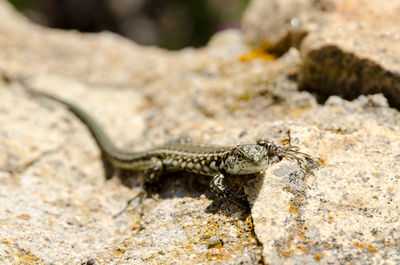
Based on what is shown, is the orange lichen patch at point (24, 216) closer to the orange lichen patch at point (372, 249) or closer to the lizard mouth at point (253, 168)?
the lizard mouth at point (253, 168)

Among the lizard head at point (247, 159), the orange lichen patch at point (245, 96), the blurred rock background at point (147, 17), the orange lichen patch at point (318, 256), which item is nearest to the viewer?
the orange lichen patch at point (318, 256)

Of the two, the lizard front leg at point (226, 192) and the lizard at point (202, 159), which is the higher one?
the lizard at point (202, 159)

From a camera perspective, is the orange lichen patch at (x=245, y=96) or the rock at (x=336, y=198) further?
the orange lichen patch at (x=245, y=96)

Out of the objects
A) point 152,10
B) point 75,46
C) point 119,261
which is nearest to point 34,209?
point 119,261

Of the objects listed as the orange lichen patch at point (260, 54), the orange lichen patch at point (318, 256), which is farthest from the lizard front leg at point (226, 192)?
the orange lichen patch at point (260, 54)

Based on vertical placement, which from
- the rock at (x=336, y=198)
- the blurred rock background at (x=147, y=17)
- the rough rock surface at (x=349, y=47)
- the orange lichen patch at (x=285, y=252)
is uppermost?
the blurred rock background at (x=147, y=17)

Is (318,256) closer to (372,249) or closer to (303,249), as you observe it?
(303,249)

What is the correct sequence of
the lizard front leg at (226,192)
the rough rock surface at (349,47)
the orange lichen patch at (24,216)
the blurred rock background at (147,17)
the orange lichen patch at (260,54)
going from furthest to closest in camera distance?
the blurred rock background at (147,17) < the orange lichen patch at (260,54) < the rough rock surface at (349,47) < the orange lichen patch at (24,216) < the lizard front leg at (226,192)

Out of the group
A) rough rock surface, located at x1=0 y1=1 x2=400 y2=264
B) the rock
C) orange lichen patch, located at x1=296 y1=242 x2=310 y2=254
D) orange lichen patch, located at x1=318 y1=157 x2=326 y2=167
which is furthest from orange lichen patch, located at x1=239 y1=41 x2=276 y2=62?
orange lichen patch, located at x1=296 y1=242 x2=310 y2=254
